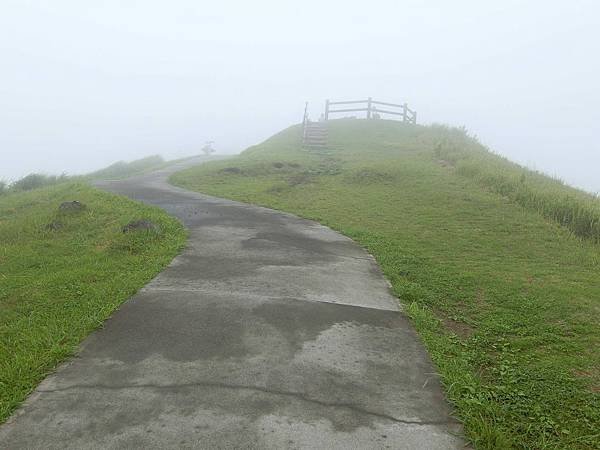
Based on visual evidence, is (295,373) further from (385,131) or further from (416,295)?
(385,131)

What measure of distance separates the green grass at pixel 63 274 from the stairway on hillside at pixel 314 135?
16.2 metres

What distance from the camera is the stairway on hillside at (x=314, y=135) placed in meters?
25.7

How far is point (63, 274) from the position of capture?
6.11 m

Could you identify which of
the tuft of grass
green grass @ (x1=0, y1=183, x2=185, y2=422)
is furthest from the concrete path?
the tuft of grass

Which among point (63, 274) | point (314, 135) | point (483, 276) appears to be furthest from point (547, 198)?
point (314, 135)

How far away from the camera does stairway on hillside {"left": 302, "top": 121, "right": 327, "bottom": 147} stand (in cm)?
2569

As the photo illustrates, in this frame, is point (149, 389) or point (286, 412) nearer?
point (286, 412)

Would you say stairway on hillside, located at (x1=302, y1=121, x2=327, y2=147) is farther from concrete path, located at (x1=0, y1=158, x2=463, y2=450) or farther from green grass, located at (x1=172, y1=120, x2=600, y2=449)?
concrete path, located at (x1=0, y1=158, x2=463, y2=450)

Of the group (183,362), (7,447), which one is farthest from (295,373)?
(7,447)

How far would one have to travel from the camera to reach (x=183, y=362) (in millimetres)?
3855

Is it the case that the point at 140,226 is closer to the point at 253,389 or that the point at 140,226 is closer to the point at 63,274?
the point at 63,274

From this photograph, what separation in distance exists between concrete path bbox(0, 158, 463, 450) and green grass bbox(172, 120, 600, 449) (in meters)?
0.47

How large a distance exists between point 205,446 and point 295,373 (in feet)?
3.57

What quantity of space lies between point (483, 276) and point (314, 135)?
22094 mm
